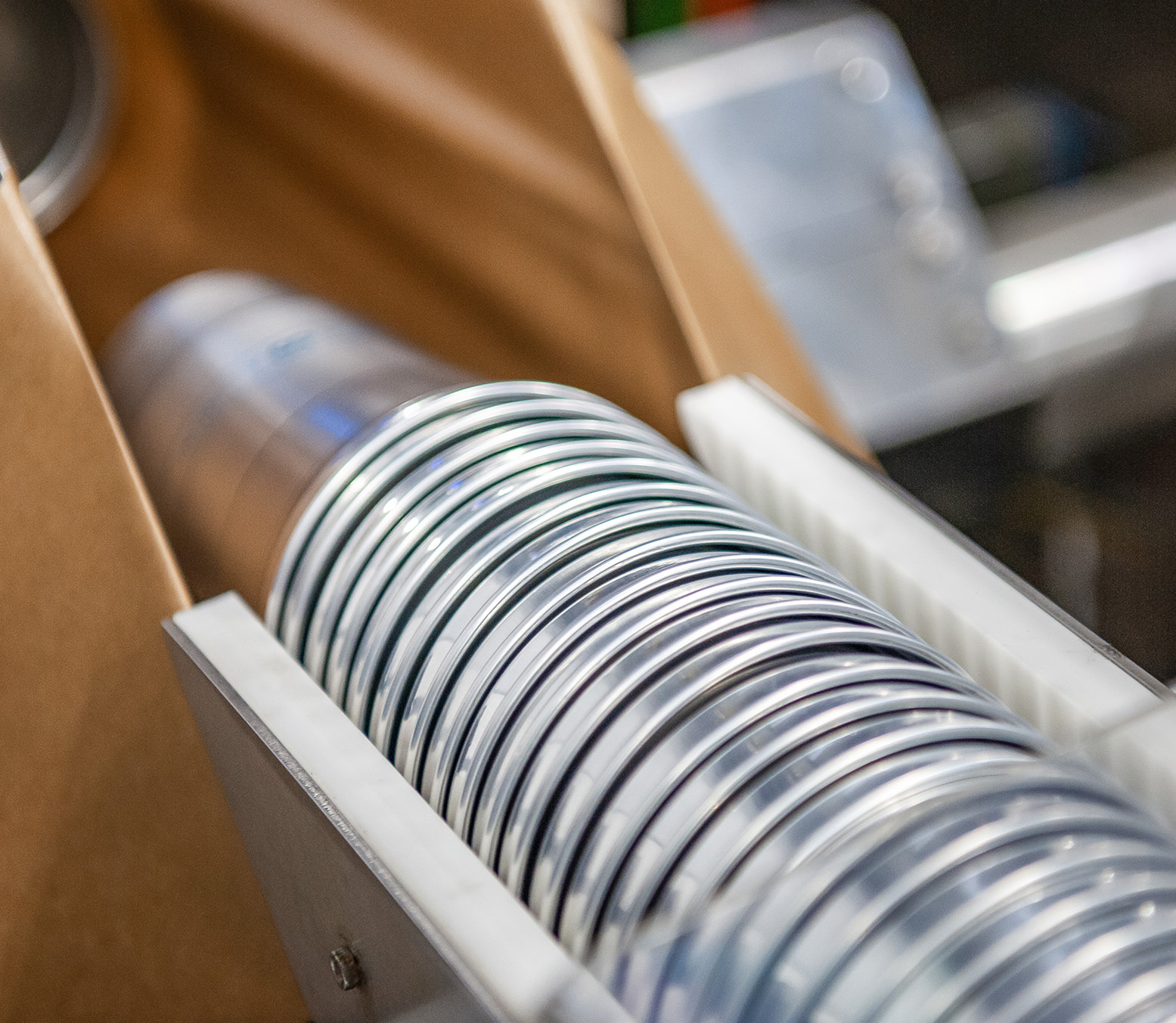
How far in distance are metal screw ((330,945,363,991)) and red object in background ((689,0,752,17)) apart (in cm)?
172

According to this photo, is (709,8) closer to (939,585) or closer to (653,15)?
(653,15)

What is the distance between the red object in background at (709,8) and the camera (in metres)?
1.91

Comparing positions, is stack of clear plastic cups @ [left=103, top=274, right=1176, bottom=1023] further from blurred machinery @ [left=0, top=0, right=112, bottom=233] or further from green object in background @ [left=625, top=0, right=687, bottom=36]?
green object in background @ [left=625, top=0, right=687, bottom=36]

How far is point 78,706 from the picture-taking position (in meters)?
0.50

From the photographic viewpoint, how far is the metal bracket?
13.0 inches

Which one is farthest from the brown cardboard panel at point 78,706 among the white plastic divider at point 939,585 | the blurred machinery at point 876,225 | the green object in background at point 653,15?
the green object in background at point 653,15

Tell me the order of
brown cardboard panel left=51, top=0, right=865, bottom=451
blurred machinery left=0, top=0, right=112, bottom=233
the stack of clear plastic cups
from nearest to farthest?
1. the stack of clear plastic cups
2. brown cardboard panel left=51, top=0, right=865, bottom=451
3. blurred machinery left=0, top=0, right=112, bottom=233

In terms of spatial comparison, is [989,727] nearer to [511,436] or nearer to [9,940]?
[511,436]

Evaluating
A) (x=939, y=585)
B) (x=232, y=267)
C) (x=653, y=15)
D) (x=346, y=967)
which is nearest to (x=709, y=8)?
(x=653, y=15)

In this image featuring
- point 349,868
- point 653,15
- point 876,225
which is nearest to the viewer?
point 349,868

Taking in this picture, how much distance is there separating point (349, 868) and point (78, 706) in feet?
0.55

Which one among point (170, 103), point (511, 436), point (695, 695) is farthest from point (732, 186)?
point (695, 695)

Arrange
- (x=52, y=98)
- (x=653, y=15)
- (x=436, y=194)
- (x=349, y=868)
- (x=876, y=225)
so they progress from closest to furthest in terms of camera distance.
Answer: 1. (x=349, y=868)
2. (x=436, y=194)
3. (x=52, y=98)
4. (x=876, y=225)
5. (x=653, y=15)

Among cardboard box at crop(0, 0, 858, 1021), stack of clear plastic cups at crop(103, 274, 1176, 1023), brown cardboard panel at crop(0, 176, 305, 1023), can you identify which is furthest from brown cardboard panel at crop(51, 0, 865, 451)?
brown cardboard panel at crop(0, 176, 305, 1023)
